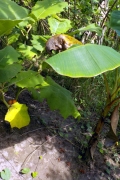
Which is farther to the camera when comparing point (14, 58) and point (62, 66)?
point (14, 58)

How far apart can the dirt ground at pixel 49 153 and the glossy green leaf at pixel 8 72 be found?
25.3 inches

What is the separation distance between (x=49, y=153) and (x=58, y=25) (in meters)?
1.43

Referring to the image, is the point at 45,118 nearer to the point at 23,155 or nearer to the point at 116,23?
the point at 23,155

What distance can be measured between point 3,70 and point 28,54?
48 cm

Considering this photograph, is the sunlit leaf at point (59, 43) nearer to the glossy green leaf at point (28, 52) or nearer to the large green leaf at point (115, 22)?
the large green leaf at point (115, 22)

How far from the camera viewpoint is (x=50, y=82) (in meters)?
2.27

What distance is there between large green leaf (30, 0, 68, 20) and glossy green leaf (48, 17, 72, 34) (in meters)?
0.12

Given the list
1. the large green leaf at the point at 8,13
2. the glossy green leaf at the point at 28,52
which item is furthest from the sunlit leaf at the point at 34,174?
the large green leaf at the point at 8,13

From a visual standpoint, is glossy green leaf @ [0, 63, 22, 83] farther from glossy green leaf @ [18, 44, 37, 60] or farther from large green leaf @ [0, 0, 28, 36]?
glossy green leaf @ [18, 44, 37, 60]

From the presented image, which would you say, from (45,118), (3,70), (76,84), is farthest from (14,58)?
(76,84)

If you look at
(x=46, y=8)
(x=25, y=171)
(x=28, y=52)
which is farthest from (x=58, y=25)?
(x=25, y=171)

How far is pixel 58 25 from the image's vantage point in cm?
246

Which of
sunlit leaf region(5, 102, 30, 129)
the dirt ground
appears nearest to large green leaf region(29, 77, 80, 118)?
sunlit leaf region(5, 102, 30, 129)

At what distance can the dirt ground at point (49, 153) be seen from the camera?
202 cm
